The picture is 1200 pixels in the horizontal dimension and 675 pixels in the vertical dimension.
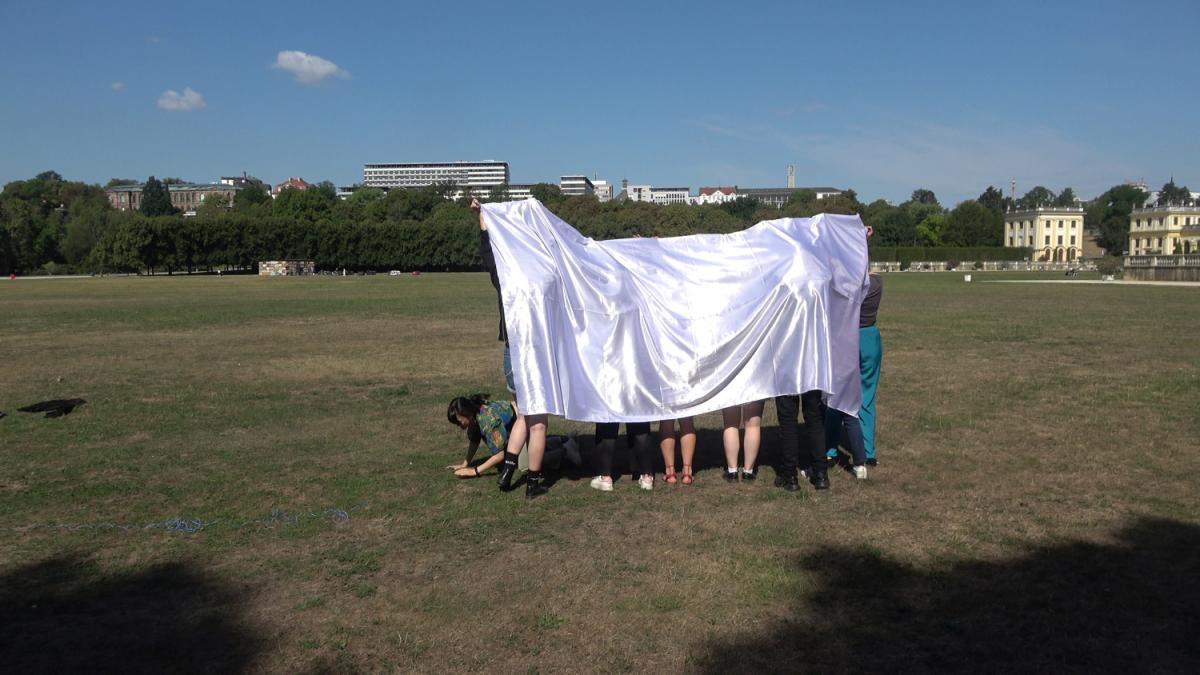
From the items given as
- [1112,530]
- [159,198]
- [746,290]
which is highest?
[159,198]

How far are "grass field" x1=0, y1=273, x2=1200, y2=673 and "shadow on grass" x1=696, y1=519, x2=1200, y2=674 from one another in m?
0.02

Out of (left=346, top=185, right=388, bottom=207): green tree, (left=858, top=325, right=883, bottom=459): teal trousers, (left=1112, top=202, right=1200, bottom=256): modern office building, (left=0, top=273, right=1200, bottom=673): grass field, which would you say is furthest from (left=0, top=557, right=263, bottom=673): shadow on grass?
(left=346, top=185, right=388, bottom=207): green tree

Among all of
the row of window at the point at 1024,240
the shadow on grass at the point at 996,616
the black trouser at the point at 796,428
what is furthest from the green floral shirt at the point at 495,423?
the row of window at the point at 1024,240

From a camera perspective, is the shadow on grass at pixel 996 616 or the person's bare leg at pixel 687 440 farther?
the person's bare leg at pixel 687 440

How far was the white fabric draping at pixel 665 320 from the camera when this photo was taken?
8.27 meters

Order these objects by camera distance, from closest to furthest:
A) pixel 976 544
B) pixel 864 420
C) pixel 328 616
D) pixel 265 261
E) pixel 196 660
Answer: pixel 196 660, pixel 328 616, pixel 976 544, pixel 864 420, pixel 265 261

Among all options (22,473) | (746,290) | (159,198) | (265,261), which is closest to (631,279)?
(746,290)

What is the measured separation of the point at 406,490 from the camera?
870 cm

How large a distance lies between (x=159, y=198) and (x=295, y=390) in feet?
591

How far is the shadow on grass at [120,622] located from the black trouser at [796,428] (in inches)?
201

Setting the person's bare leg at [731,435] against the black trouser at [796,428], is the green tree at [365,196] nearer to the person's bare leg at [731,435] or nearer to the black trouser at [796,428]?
the person's bare leg at [731,435]

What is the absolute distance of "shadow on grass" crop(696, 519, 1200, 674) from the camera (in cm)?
502

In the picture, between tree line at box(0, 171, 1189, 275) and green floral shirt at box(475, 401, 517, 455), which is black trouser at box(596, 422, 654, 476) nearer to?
green floral shirt at box(475, 401, 517, 455)

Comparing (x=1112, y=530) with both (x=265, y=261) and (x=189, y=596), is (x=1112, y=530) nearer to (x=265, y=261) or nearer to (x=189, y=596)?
(x=189, y=596)
